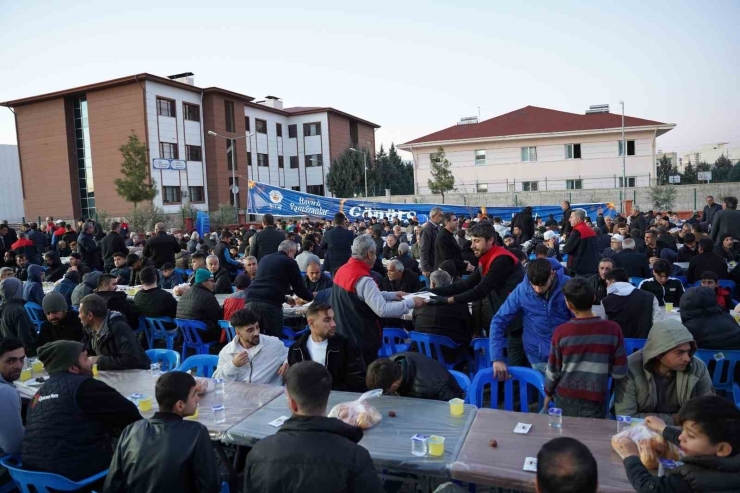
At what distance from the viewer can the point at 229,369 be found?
449 centimetres

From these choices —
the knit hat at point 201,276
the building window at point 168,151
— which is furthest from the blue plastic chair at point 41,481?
the building window at point 168,151

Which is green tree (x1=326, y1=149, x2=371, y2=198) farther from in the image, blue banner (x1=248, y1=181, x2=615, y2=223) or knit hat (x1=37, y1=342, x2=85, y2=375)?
knit hat (x1=37, y1=342, x2=85, y2=375)

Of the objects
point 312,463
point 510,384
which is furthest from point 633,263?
point 312,463

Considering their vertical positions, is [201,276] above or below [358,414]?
above

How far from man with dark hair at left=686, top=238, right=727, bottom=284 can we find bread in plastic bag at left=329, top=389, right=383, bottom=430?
6.14m

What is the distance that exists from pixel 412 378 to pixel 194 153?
3530 cm

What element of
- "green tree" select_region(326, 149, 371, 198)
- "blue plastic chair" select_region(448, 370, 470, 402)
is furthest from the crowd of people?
"green tree" select_region(326, 149, 371, 198)

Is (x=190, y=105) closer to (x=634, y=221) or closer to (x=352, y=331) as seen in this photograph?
(x=634, y=221)

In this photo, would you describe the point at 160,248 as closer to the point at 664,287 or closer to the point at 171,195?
the point at 664,287

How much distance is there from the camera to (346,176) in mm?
43656

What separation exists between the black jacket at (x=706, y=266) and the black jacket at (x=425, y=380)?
5.30 meters

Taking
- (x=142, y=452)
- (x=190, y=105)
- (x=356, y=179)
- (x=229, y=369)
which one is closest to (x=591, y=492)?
(x=142, y=452)

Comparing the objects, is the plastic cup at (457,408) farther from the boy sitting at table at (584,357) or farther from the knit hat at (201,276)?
the knit hat at (201,276)

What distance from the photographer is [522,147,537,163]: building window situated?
35031mm
